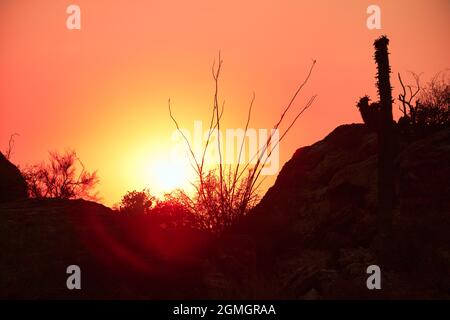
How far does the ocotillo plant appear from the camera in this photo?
14.5 m

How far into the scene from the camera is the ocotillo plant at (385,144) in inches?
572

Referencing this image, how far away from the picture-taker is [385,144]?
1454 centimetres

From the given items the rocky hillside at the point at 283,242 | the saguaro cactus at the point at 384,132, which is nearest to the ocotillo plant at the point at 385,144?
the saguaro cactus at the point at 384,132

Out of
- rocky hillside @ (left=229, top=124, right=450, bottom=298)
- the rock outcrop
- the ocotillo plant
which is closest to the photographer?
the ocotillo plant

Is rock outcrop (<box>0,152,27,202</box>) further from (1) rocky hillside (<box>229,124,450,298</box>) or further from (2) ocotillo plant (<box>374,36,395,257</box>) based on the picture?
(2) ocotillo plant (<box>374,36,395,257</box>)

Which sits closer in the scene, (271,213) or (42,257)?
(42,257)

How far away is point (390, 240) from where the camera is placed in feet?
49.8

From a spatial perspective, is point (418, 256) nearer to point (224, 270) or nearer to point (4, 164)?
point (224, 270)

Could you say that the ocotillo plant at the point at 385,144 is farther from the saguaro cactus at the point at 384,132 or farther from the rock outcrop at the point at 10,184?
the rock outcrop at the point at 10,184

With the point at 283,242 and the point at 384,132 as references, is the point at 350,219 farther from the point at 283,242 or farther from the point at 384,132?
the point at 384,132

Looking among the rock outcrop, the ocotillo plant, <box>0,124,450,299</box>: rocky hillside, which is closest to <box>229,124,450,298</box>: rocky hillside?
<box>0,124,450,299</box>: rocky hillside
